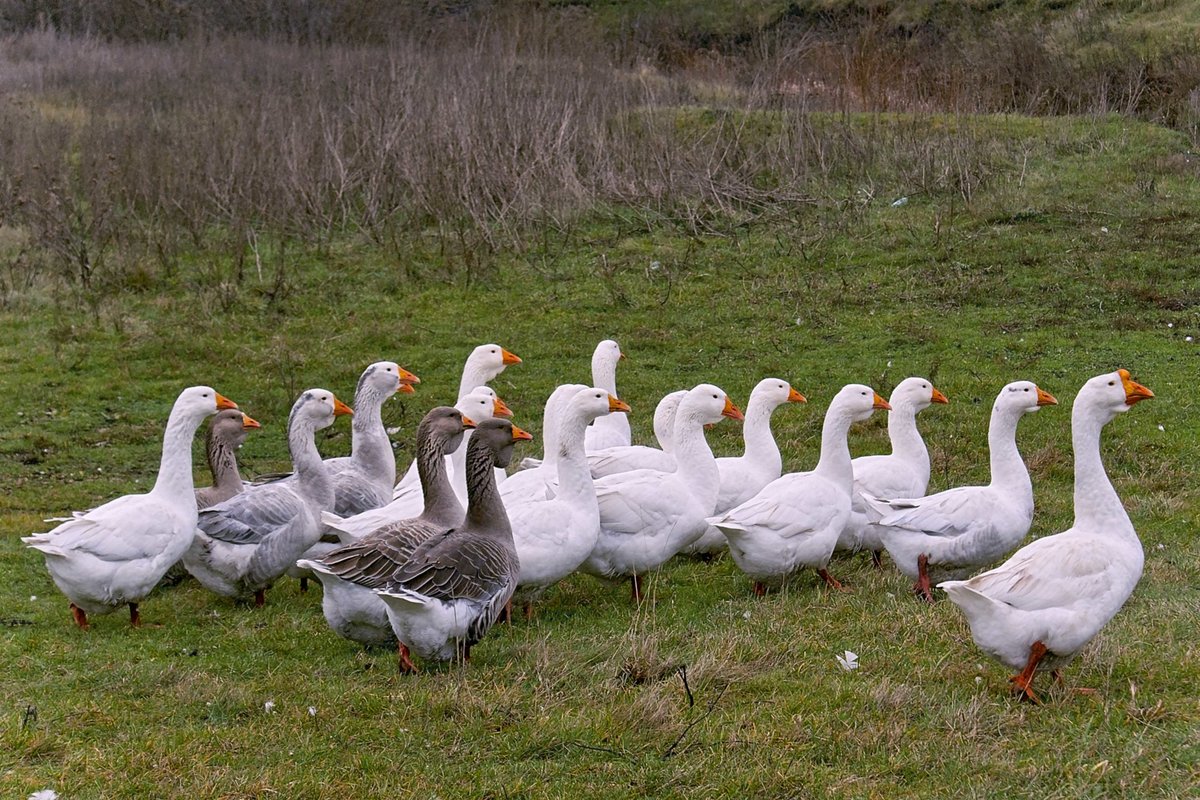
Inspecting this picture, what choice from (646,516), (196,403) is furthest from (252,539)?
(646,516)

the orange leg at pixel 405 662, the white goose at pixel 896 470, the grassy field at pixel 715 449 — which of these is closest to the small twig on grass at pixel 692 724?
the grassy field at pixel 715 449

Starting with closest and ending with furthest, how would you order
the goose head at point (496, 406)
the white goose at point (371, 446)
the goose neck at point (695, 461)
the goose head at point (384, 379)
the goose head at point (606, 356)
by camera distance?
the goose neck at point (695, 461) < the goose head at point (496, 406) < the white goose at point (371, 446) < the goose head at point (384, 379) < the goose head at point (606, 356)

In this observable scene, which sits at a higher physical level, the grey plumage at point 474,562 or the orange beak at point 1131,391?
the orange beak at point 1131,391

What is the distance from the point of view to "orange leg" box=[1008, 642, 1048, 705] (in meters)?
5.80

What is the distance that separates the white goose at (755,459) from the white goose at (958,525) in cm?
147

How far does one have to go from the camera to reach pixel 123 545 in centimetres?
744

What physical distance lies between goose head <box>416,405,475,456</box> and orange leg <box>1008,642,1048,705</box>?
339 cm

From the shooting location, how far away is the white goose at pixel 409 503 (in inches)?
301

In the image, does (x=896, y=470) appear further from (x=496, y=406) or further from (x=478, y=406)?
(x=478, y=406)

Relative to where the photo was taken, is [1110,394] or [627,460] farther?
[627,460]

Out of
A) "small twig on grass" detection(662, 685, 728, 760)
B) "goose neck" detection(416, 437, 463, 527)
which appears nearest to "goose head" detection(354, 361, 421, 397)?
"goose neck" detection(416, 437, 463, 527)

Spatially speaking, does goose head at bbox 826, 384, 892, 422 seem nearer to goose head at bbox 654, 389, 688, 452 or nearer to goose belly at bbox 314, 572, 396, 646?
goose head at bbox 654, 389, 688, 452

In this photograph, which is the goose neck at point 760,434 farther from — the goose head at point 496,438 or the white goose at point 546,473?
the goose head at point 496,438

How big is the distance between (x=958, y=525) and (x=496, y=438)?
2.84 meters
